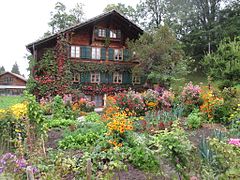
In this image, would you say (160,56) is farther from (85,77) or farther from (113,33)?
(85,77)

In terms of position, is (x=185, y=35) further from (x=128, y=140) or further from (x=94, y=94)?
(x=128, y=140)

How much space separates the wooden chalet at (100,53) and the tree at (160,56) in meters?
2.07

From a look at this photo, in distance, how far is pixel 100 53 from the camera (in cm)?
2375

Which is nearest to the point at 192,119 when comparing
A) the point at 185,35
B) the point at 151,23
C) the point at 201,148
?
the point at 201,148

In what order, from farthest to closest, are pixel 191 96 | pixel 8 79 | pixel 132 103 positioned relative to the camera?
pixel 8 79 → pixel 132 103 → pixel 191 96

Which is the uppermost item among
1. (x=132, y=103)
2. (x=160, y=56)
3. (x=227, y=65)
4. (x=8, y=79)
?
(x=160, y=56)

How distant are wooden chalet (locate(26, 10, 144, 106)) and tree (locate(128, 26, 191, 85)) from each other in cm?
207

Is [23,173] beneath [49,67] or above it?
beneath

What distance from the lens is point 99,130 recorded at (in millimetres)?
7773

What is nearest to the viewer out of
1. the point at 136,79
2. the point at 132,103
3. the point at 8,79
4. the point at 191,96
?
the point at 191,96

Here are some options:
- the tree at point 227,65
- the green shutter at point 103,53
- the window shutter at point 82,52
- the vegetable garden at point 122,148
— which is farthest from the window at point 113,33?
the vegetable garden at point 122,148

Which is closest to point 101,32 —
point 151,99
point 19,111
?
point 151,99

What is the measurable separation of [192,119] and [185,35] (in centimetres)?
2826

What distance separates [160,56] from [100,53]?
5158mm
